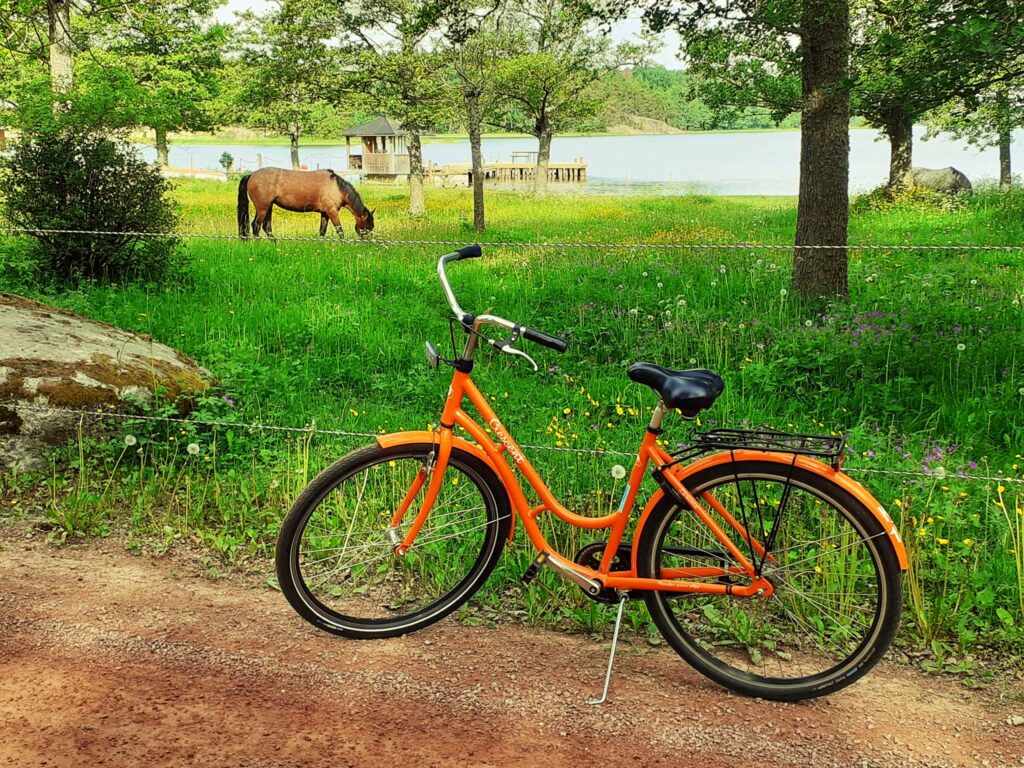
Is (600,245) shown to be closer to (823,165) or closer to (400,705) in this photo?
(400,705)

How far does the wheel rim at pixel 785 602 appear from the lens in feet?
10.3

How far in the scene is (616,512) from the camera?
3295 millimetres

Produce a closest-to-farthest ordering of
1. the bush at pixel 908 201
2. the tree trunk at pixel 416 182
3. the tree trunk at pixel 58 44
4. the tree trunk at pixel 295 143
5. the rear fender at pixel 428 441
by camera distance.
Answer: the rear fender at pixel 428 441 < the tree trunk at pixel 58 44 < the bush at pixel 908 201 < the tree trunk at pixel 416 182 < the tree trunk at pixel 295 143

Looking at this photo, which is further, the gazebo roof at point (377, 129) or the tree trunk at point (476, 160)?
the gazebo roof at point (377, 129)

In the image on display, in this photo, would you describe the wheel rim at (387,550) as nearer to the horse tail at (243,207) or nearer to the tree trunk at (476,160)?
the horse tail at (243,207)

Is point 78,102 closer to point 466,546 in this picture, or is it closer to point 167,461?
point 167,461

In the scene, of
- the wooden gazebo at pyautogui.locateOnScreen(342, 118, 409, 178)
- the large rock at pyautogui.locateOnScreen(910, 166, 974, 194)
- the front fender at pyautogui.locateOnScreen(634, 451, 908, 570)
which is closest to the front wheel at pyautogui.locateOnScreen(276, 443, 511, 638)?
the front fender at pyautogui.locateOnScreen(634, 451, 908, 570)

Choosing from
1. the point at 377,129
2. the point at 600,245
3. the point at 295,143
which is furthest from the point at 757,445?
the point at 295,143

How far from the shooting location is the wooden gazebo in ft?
149

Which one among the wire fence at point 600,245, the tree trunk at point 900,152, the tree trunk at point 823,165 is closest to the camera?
the wire fence at point 600,245

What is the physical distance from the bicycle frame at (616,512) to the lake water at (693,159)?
1087 cm

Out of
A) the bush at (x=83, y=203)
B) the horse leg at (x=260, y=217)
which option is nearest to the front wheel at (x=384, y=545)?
the bush at (x=83, y=203)

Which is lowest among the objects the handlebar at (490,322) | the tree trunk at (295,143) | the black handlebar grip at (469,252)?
the handlebar at (490,322)

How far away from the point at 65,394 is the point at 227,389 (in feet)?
3.45
